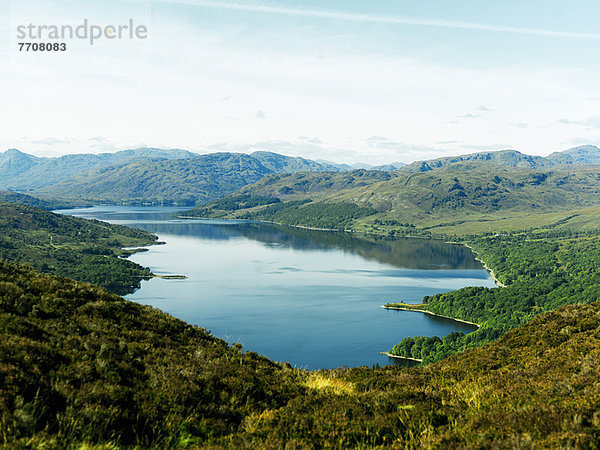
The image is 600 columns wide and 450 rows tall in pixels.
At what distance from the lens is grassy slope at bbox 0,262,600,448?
404 inches

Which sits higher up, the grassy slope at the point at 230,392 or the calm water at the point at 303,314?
the grassy slope at the point at 230,392

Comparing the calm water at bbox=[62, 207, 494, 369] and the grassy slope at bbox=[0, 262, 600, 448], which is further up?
the grassy slope at bbox=[0, 262, 600, 448]

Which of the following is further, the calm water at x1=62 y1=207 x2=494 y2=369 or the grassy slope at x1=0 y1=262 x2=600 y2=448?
the calm water at x1=62 y1=207 x2=494 y2=369

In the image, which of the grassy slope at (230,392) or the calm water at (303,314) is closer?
the grassy slope at (230,392)

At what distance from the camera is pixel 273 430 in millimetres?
11594

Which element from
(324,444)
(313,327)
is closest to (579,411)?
(324,444)

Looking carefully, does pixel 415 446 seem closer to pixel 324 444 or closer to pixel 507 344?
pixel 324 444

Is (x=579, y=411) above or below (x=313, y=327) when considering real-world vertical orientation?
above

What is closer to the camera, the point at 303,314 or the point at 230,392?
the point at 230,392

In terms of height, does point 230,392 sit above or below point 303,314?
above

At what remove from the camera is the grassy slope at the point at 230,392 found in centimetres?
1027

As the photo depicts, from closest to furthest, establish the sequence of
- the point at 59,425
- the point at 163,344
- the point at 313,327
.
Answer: the point at 59,425, the point at 163,344, the point at 313,327

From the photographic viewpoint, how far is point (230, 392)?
14.7 metres

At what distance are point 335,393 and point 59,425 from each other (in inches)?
361
